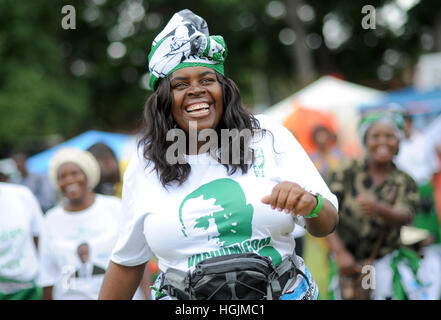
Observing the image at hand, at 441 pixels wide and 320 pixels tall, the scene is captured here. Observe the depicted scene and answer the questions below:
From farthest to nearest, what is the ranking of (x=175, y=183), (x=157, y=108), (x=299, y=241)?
(x=299, y=241) → (x=157, y=108) → (x=175, y=183)

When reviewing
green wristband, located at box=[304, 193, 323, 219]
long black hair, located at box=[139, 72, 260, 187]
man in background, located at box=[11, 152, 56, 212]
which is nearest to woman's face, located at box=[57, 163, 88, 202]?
long black hair, located at box=[139, 72, 260, 187]

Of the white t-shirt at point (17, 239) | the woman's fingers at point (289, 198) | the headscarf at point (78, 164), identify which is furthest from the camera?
the headscarf at point (78, 164)

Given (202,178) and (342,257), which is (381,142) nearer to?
(342,257)

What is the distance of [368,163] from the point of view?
13.5ft

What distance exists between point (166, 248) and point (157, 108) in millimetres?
561

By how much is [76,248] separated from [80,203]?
15.1 inches

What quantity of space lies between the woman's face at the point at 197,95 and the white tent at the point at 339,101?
10.3m

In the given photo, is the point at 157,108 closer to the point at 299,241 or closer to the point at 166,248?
the point at 166,248

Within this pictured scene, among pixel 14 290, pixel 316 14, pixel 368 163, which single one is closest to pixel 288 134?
pixel 368 163

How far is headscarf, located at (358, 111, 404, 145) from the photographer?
4223 mm

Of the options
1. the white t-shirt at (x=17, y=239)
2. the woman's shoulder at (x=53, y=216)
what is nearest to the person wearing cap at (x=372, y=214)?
the woman's shoulder at (x=53, y=216)

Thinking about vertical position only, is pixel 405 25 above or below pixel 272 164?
above

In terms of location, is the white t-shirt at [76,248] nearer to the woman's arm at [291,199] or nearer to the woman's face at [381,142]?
the woman's face at [381,142]

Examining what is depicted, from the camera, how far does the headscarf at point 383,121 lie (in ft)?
13.9
